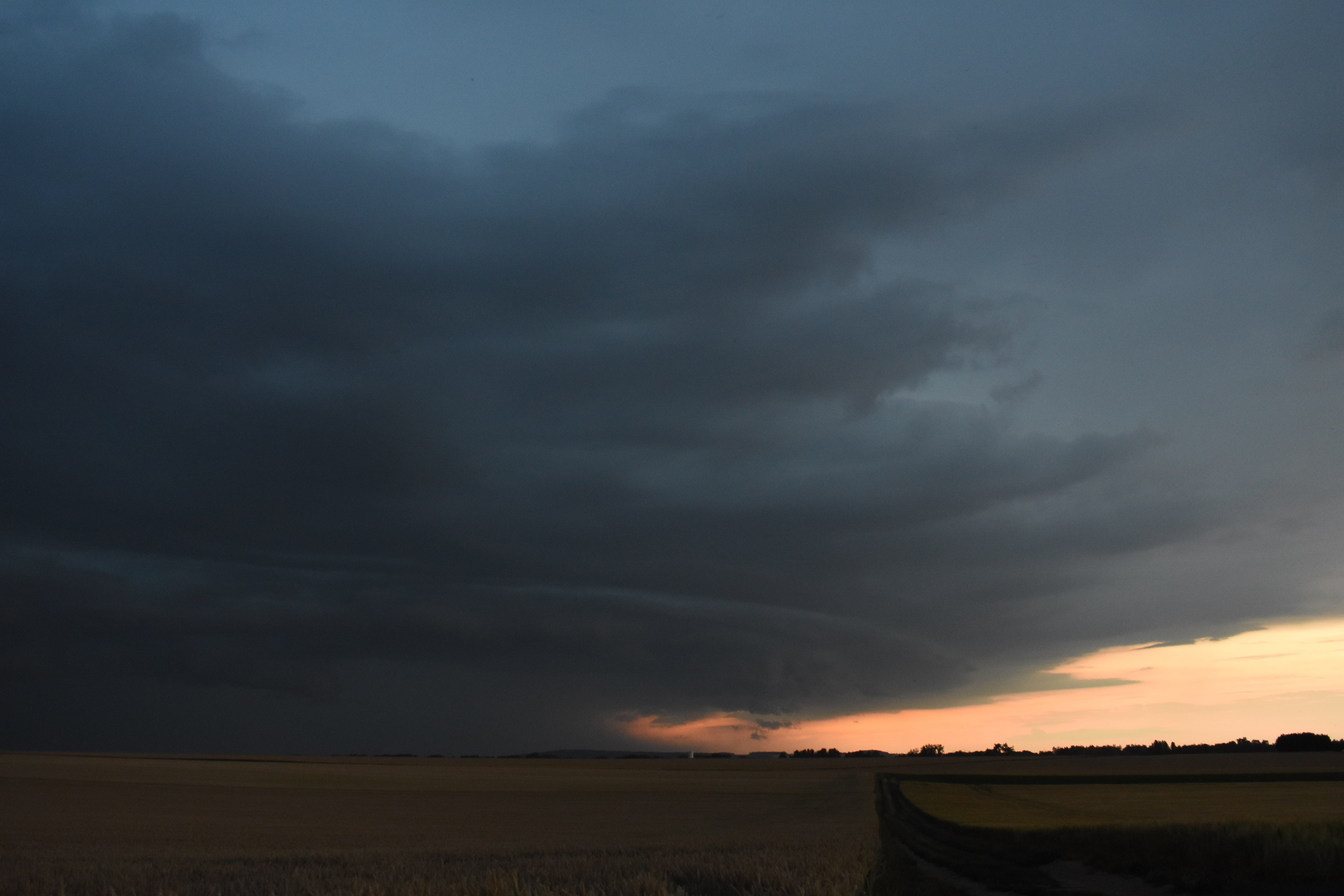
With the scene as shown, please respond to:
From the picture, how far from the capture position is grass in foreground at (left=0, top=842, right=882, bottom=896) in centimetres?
1328

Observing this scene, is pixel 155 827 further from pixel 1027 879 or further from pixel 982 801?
pixel 982 801

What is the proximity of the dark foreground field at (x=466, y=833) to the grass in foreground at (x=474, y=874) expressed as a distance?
3.6 inches

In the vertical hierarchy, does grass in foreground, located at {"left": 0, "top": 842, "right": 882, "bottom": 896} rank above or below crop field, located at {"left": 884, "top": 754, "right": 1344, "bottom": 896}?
above

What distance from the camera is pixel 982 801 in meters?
62.7

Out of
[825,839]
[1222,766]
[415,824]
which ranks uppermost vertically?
[825,839]

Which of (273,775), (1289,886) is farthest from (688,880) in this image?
(273,775)

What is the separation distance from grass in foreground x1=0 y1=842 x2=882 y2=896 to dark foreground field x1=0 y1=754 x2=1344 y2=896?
9 cm

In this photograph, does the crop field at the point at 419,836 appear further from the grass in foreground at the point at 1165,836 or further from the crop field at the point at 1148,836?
the grass in foreground at the point at 1165,836

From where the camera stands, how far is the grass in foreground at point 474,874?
13281 millimetres

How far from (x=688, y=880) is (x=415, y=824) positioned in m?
29.3

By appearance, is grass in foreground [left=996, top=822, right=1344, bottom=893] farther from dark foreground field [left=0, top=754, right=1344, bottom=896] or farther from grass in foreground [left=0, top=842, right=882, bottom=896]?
grass in foreground [left=0, top=842, right=882, bottom=896]

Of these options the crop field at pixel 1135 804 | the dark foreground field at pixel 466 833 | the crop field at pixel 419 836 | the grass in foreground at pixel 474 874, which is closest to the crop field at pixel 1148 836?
the crop field at pixel 1135 804

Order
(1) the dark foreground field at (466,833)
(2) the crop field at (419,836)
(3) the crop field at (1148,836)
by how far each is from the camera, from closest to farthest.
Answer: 1. (2) the crop field at (419,836)
2. (1) the dark foreground field at (466,833)
3. (3) the crop field at (1148,836)

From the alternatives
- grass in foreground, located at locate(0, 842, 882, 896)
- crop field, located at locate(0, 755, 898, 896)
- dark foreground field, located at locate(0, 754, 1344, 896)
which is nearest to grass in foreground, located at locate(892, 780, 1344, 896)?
dark foreground field, located at locate(0, 754, 1344, 896)
